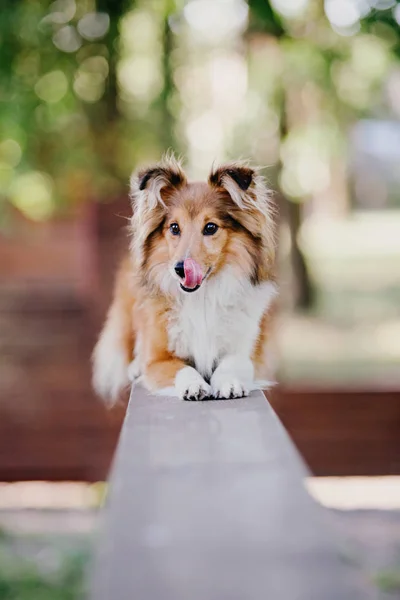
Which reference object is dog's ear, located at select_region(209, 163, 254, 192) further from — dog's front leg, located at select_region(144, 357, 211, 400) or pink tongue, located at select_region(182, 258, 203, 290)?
dog's front leg, located at select_region(144, 357, 211, 400)

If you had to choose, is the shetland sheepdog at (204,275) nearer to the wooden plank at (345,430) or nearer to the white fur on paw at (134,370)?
the white fur on paw at (134,370)

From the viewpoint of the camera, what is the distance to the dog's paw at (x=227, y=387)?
192 cm

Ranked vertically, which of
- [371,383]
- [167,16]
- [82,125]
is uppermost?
[167,16]

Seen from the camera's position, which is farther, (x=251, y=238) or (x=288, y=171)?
(x=288, y=171)

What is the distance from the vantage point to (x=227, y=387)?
1.93 meters

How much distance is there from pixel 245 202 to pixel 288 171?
3840 mm

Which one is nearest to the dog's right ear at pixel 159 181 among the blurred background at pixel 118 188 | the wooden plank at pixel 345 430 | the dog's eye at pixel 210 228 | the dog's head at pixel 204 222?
the dog's head at pixel 204 222

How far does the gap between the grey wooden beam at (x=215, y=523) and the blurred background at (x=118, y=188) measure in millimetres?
3330

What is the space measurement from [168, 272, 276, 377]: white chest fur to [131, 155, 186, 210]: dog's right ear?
8.3 inches

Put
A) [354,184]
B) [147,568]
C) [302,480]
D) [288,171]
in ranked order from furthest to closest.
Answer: [354,184]
[288,171]
[302,480]
[147,568]

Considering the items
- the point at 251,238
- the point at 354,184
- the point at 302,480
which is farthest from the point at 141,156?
the point at 302,480

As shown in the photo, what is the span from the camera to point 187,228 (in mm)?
1794

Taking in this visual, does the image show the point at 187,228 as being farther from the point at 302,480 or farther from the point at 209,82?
the point at 209,82

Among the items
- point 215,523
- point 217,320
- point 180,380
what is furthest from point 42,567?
point 215,523
